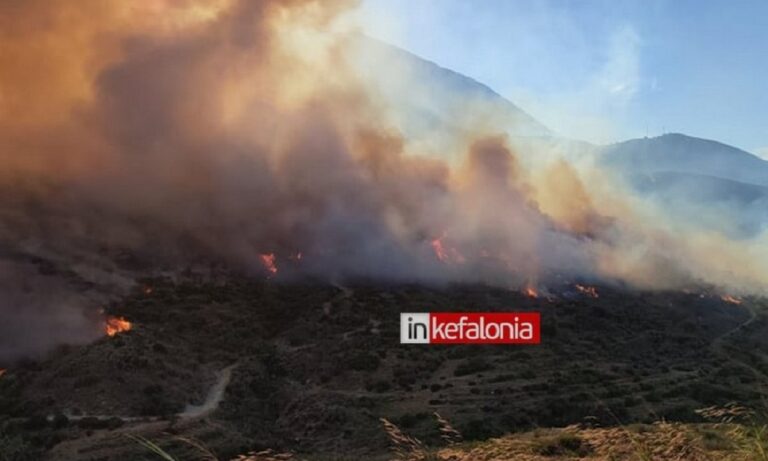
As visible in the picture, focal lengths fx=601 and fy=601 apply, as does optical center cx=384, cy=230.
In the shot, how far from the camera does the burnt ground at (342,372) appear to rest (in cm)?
5181

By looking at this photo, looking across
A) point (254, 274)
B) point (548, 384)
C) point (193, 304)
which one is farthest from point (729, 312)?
point (193, 304)

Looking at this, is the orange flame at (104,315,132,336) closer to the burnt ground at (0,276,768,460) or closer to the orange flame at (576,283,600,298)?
the burnt ground at (0,276,768,460)

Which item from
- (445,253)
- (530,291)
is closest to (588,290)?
(530,291)

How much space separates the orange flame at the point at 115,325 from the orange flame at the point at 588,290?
81.3 m

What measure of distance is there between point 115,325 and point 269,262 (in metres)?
44.6

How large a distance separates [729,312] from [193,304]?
331 ft

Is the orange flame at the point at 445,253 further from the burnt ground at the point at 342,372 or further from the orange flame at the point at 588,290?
the orange flame at the point at 588,290

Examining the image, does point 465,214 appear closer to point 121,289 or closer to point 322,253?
point 322,253

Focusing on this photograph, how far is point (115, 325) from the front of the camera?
254 feet

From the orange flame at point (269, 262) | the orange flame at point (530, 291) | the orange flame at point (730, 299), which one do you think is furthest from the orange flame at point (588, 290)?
the orange flame at point (269, 262)

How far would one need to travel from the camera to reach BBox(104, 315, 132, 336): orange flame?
7481 cm

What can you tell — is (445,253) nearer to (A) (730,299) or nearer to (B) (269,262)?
(B) (269,262)

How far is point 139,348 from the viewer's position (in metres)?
68.9

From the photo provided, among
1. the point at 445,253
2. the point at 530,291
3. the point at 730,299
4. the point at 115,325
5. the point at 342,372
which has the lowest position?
the point at 342,372
